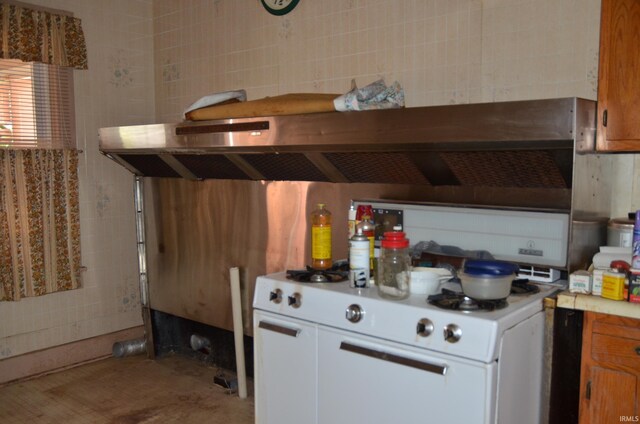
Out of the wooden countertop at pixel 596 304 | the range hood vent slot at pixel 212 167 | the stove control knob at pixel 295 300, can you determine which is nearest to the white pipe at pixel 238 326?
the range hood vent slot at pixel 212 167

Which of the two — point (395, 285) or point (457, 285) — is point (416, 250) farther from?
point (395, 285)

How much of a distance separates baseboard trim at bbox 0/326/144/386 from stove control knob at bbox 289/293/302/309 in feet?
7.21

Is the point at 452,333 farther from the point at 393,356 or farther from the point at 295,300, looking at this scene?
the point at 295,300

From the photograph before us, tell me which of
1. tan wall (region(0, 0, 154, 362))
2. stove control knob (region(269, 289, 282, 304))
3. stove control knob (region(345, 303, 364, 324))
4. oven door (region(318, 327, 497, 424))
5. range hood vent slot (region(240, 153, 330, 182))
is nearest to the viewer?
oven door (region(318, 327, 497, 424))

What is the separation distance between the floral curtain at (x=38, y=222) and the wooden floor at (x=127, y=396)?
1.83 ft

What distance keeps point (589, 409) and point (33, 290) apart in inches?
120

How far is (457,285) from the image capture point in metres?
2.13

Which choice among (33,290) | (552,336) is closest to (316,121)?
(552,336)

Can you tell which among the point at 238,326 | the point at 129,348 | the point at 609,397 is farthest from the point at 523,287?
the point at 129,348

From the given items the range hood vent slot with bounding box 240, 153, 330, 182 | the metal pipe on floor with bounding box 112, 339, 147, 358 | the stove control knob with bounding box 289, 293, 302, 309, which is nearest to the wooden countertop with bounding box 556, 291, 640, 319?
the stove control knob with bounding box 289, 293, 302, 309

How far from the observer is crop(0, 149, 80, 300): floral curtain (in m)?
3.29

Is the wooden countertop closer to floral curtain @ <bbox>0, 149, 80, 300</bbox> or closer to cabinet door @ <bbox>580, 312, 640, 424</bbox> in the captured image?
cabinet door @ <bbox>580, 312, 640, 424</bbox>

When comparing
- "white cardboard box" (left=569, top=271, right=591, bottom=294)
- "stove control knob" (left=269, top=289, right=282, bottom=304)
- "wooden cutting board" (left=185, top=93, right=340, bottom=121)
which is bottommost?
"stove control knob" (left=269, top=289, right=282, bottom=304)

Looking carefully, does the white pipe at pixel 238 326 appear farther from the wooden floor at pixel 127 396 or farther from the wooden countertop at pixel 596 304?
the wooden countertop at pixel 596 304
